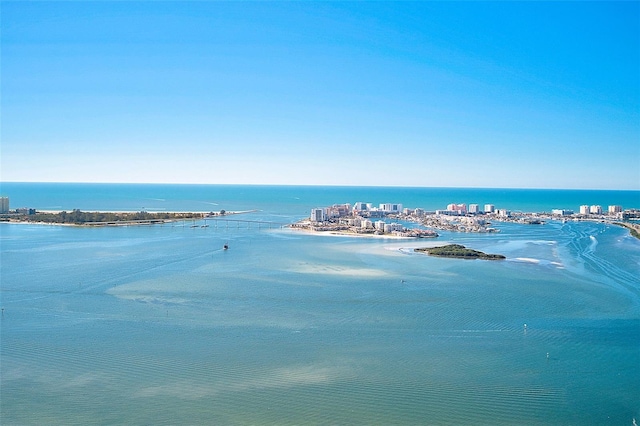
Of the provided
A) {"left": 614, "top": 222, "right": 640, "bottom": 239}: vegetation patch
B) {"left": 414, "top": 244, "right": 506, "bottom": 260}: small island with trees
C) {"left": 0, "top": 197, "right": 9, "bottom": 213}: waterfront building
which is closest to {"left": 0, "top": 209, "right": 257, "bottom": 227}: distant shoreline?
{"left": 0, "top": 197, "right": 9, "bottom": 213}: waterfront building

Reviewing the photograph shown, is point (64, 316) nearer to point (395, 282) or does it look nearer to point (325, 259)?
point (395, 282)

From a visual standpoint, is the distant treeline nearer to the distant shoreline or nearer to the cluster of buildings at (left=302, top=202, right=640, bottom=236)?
the distant shoreline

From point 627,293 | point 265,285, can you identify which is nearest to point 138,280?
point 265,285

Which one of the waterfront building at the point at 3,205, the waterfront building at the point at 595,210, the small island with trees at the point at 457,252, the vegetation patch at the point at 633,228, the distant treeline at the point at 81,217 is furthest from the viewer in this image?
the waterfront building at the point at 595,210

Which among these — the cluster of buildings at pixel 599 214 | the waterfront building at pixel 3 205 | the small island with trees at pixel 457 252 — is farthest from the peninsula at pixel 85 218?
the cluster of buildings at pixel 599 214

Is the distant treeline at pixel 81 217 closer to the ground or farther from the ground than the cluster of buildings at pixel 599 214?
closer to the ground

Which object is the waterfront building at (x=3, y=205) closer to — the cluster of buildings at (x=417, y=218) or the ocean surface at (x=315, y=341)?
the cluster of buildings at (x=417, y=218)
